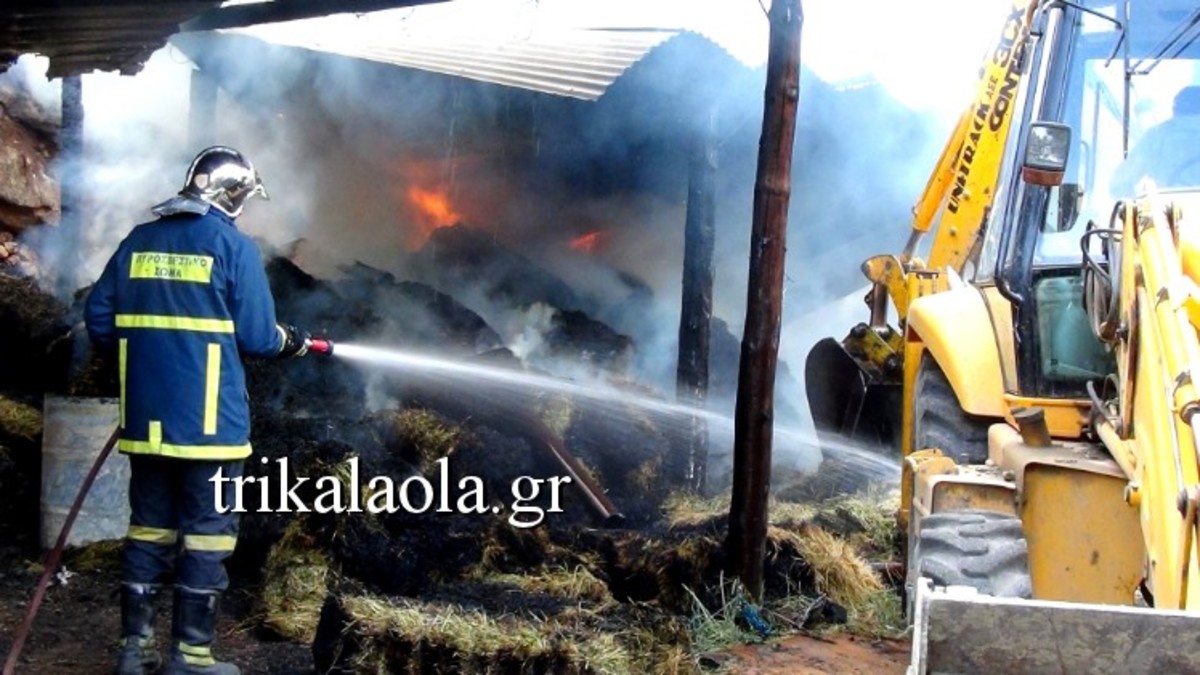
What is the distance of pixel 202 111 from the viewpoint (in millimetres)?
12062

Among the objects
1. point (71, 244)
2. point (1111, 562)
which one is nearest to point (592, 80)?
point (71, 244)

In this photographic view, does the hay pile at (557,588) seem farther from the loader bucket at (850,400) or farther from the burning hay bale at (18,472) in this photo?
the burning hay bale at (18,472)

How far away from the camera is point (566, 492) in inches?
320

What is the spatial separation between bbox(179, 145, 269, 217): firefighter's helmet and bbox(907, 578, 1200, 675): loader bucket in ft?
12.4

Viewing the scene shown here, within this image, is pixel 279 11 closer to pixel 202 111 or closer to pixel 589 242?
pixel 202 111

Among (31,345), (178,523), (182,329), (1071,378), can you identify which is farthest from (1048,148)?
(31,345)

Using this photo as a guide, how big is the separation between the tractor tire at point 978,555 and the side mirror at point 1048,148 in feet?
4.20

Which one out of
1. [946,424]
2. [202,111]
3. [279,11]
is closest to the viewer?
[946,424]

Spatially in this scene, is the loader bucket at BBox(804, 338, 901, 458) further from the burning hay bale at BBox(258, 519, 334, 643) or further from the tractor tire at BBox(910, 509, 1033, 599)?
the tractor tire at BBox(910, 509, 1033, 599)

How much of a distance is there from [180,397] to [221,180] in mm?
994

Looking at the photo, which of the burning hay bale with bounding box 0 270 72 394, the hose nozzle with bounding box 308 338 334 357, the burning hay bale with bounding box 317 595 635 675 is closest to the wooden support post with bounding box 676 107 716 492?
the hose nozzle with bounding box 308 338 334 357

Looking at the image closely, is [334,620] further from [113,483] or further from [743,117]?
[743,117]

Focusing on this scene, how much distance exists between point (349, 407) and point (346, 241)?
4.52 metres

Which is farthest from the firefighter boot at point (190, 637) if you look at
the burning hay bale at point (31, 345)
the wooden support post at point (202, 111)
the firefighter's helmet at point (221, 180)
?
the wooden support post at point (202, 111)
